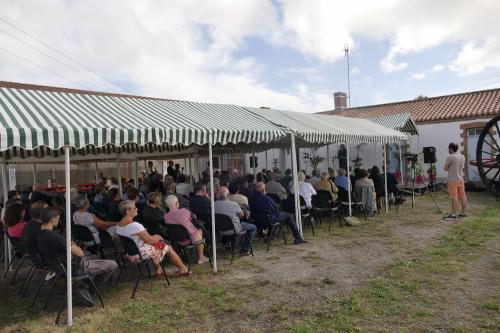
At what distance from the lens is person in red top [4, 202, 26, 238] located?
466 centimetres

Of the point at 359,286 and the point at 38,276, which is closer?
the point at 359,286

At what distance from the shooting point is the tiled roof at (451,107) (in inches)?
604

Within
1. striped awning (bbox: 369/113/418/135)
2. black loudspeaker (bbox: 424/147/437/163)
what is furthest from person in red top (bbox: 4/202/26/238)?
striped awning (bbox: 369/113/418/135)

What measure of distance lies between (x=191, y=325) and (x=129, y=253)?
1184mm

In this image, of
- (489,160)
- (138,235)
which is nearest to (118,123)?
(138,235)

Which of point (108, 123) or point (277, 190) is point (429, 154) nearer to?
point (277, 190)

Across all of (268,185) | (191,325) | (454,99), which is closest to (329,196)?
(268,185)

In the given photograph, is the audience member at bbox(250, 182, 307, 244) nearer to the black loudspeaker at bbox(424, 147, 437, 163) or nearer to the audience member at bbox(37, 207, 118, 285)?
the audience member at bbox(37, 207, 118, 285)

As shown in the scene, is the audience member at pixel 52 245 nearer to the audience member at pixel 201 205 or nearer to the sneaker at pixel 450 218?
the audience member at pixel 201 205

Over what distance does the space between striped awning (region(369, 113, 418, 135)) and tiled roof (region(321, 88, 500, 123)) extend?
1121 millimetres

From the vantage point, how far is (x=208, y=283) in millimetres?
4578

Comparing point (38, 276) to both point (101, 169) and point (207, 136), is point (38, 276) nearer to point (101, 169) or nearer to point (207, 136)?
point (207, 136)

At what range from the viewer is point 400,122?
Result: 47.6ft

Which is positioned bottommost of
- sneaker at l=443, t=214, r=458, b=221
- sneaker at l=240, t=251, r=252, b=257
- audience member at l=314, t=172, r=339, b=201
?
sneaker at l=240, t=251, r=252, b=257
